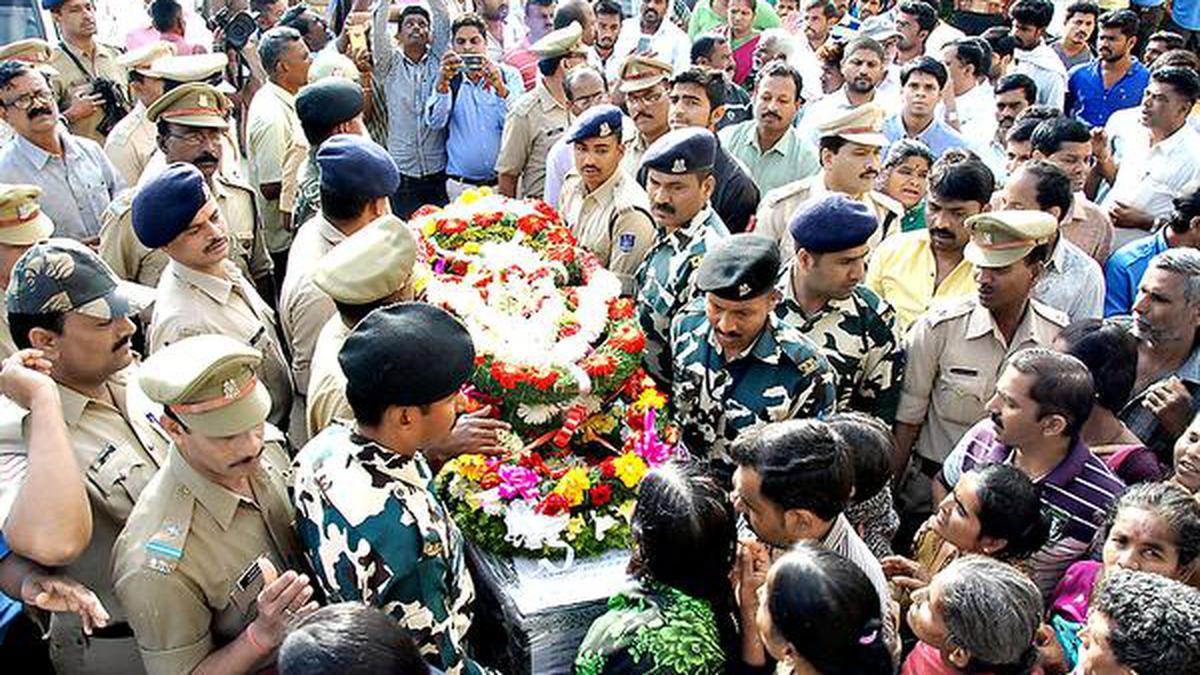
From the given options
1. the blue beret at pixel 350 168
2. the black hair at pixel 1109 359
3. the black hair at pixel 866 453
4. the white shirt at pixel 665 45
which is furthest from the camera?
the white shirt at pixel 665 45

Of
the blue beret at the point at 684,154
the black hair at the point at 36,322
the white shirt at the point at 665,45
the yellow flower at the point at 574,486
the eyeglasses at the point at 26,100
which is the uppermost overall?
the black hair at the point at 36,322

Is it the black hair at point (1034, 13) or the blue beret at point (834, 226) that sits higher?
the blue beret at point (834, 226)

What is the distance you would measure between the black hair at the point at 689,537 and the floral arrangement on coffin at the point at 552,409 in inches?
25.9

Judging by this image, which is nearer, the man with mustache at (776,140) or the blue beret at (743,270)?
the blue beret at (743,270)

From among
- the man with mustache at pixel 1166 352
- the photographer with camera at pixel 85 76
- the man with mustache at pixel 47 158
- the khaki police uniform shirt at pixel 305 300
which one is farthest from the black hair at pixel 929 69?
the photographer with camera at pixel 85 76

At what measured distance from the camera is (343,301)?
2959 millimetres

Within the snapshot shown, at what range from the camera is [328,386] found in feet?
9.55

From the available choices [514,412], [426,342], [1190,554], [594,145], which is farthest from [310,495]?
[594,145]

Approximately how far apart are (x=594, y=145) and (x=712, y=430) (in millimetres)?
1677

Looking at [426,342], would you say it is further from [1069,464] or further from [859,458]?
[1069,464]

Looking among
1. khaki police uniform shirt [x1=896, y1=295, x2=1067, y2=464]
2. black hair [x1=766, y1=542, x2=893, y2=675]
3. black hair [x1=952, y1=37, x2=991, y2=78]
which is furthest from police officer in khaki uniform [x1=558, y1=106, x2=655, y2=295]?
black hair [x1=952, y1=37, x2=991, y2=78]

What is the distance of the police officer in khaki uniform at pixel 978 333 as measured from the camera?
135 inches

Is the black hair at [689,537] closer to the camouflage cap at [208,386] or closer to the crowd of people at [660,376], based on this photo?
the crowd of people at [660,376]

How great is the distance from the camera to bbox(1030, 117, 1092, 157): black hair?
15.3ft
